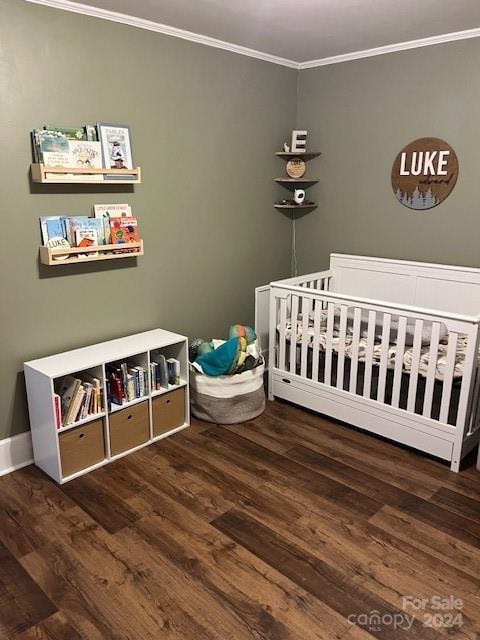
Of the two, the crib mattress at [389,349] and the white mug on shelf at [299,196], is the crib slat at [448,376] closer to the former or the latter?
the crib mattress at [389,349]

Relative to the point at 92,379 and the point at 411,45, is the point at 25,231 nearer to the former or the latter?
the point at 92,379

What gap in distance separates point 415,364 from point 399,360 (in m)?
0.09

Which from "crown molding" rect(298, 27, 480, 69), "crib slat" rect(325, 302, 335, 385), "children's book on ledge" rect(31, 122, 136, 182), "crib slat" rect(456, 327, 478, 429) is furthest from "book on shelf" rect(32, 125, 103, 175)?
"crib slat" rect(456, 327, 478, 429)

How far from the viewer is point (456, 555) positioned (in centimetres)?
206

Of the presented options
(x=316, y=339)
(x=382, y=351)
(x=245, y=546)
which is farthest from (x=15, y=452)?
(x=382, y=351)

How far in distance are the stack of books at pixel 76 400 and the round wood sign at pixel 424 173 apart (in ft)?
7.71

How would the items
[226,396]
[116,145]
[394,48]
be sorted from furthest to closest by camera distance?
[394,48]
[226,396]
[116,145]

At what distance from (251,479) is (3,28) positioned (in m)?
2.47

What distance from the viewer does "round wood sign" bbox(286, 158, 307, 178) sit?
3.88m

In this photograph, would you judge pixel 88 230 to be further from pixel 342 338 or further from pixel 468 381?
pixel 468 381

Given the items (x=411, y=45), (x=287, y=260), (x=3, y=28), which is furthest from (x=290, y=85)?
(x=3, y=28)

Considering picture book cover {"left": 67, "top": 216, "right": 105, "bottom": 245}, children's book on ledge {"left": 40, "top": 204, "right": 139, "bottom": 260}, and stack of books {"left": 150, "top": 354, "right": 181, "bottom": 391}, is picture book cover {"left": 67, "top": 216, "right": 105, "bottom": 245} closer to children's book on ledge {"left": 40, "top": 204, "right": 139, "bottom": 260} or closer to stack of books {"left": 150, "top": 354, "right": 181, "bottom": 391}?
children's book on ledge {"left": 40, "top": 204, "right": 139, "bottom": 260}

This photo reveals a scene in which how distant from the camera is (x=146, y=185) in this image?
3.05 meters

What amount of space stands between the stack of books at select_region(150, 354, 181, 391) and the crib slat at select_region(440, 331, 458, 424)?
4.92 feet
